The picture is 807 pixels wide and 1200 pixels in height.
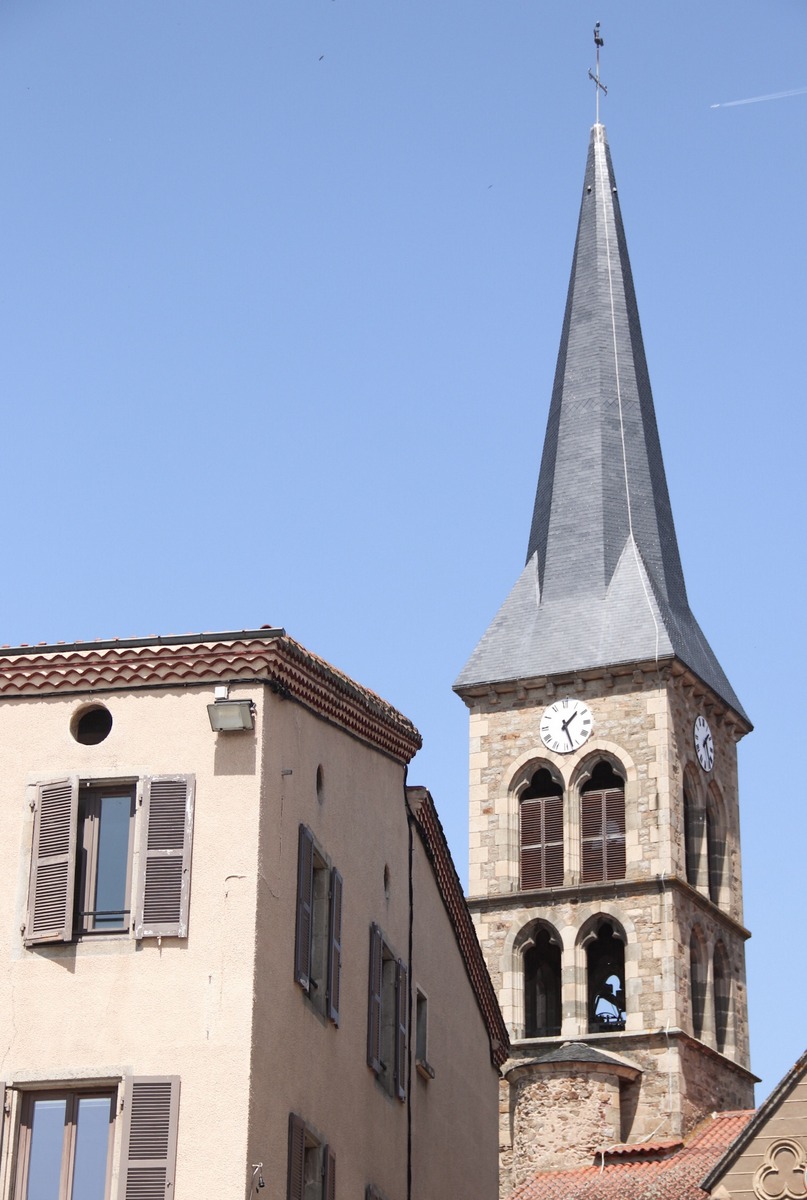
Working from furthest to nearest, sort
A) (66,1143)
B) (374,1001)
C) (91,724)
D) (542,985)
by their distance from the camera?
(542,985) < (374,1001) < (91,724) < (66,1143)

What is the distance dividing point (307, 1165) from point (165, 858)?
3621mm

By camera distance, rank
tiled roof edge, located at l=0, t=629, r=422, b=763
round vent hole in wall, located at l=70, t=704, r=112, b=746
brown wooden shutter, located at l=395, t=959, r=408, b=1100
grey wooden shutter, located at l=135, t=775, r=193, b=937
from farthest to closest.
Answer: brown wooden shutter, located at l=395, t=959, r=408, b=1100 → round vent hole in wall, located at l=70, t=704, r=112, b=746 → tiled roof edge, located at l=0, t=629, r=422, b=763 → grey wooden shutter, located at l=135, t=775, r=193, b=937

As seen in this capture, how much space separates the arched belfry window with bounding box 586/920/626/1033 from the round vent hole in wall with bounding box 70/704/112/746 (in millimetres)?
35632

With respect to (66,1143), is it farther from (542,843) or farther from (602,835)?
(542,843)

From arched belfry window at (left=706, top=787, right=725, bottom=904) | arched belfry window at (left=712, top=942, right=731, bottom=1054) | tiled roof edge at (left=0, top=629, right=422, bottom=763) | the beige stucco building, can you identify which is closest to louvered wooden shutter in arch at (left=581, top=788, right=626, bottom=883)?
arched belfry window at (left=706, top=787, right=725, bottom=904)

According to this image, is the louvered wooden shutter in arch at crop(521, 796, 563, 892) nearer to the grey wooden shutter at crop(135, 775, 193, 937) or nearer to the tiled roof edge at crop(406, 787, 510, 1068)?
the tiled roof edge at crop(406, 787, 510, 1068)

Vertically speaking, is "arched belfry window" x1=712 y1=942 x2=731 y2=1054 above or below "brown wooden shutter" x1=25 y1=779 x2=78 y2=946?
above

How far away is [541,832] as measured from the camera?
Result: 199 ft

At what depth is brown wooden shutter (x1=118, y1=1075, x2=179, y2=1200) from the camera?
22891mm

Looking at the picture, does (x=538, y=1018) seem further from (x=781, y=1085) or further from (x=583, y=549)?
(x=781, y=1085)

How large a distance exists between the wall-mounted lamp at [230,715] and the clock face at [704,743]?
1515 inches

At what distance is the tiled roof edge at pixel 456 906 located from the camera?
101 feet

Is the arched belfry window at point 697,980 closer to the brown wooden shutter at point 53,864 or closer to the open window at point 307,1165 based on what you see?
the open window at point 307,1165

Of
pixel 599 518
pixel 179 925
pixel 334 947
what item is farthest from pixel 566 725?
pixel 179 925
